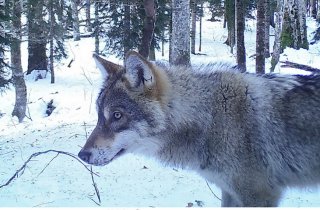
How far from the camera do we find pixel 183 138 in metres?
4.02

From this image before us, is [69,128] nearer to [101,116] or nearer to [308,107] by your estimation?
[101,116]

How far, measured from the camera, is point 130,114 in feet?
12.7

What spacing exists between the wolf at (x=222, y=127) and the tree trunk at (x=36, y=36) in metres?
13.1

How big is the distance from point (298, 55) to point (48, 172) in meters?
18.8

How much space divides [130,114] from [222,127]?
2.76 feet

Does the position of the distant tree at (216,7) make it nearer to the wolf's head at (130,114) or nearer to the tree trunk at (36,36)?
the tree trunk at (36,36)

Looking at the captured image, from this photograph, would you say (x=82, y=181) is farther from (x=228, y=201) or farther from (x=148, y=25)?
(x=148, y=25)

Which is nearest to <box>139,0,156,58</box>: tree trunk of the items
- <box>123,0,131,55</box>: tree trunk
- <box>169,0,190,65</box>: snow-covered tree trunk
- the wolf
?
<box>123,0,131,55</box>: tree trunk

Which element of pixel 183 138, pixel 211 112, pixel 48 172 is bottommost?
pixel 48 172

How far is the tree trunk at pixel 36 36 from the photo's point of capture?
1823 cm

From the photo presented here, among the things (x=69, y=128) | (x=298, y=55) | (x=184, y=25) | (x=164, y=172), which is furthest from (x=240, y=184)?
(x=298, y=55)

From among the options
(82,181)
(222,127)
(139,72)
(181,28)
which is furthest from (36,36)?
(222,127)

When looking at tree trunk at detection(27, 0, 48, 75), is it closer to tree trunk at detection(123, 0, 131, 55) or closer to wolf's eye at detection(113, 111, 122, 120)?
tree trunk at detection(123, 0, 131, 55)

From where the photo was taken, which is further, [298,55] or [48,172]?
[298,55]
